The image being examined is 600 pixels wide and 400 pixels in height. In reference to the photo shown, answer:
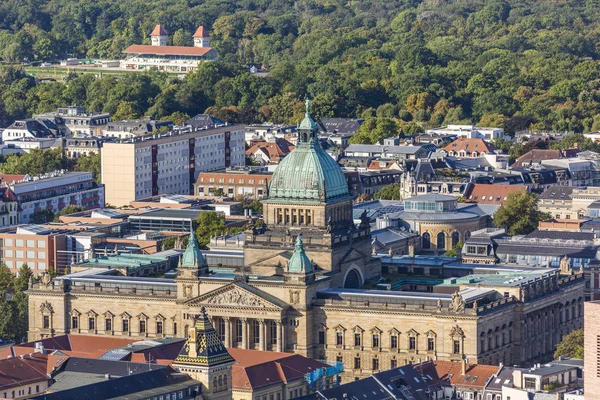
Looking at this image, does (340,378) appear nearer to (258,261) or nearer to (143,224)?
(258,261)

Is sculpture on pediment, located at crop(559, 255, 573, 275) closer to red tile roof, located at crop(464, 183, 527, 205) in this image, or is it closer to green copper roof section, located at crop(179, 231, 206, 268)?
green copper roof section, located at crop(179, 231, 206, 268)

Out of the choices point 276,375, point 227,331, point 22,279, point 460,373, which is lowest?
point 460,373

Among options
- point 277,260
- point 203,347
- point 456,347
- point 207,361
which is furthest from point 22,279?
point 207,361

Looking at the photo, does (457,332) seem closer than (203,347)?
No

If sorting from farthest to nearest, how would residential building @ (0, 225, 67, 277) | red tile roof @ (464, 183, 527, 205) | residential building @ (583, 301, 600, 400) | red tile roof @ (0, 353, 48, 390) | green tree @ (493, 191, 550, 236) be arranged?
1. red tile roof @ (464, 183, 527, 205)
2. green tree @ (493, 191, 550, 236)
3. residential building @ (0, 225, 67, 277)
4. red tile roof @ (0, 353, 48, 390)
5. residential building @ (583, 301, 600, 400)

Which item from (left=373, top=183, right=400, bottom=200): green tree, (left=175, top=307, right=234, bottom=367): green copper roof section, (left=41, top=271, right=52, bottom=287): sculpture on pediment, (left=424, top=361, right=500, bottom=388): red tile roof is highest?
(left=373, top=183, right=400, bottom=200): green tree

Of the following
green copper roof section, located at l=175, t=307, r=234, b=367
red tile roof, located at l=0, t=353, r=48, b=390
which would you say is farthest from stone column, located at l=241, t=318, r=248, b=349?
green copper roof section, located at l=175, t=307, r=234, b=367

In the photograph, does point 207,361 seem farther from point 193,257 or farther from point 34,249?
point 34,249
